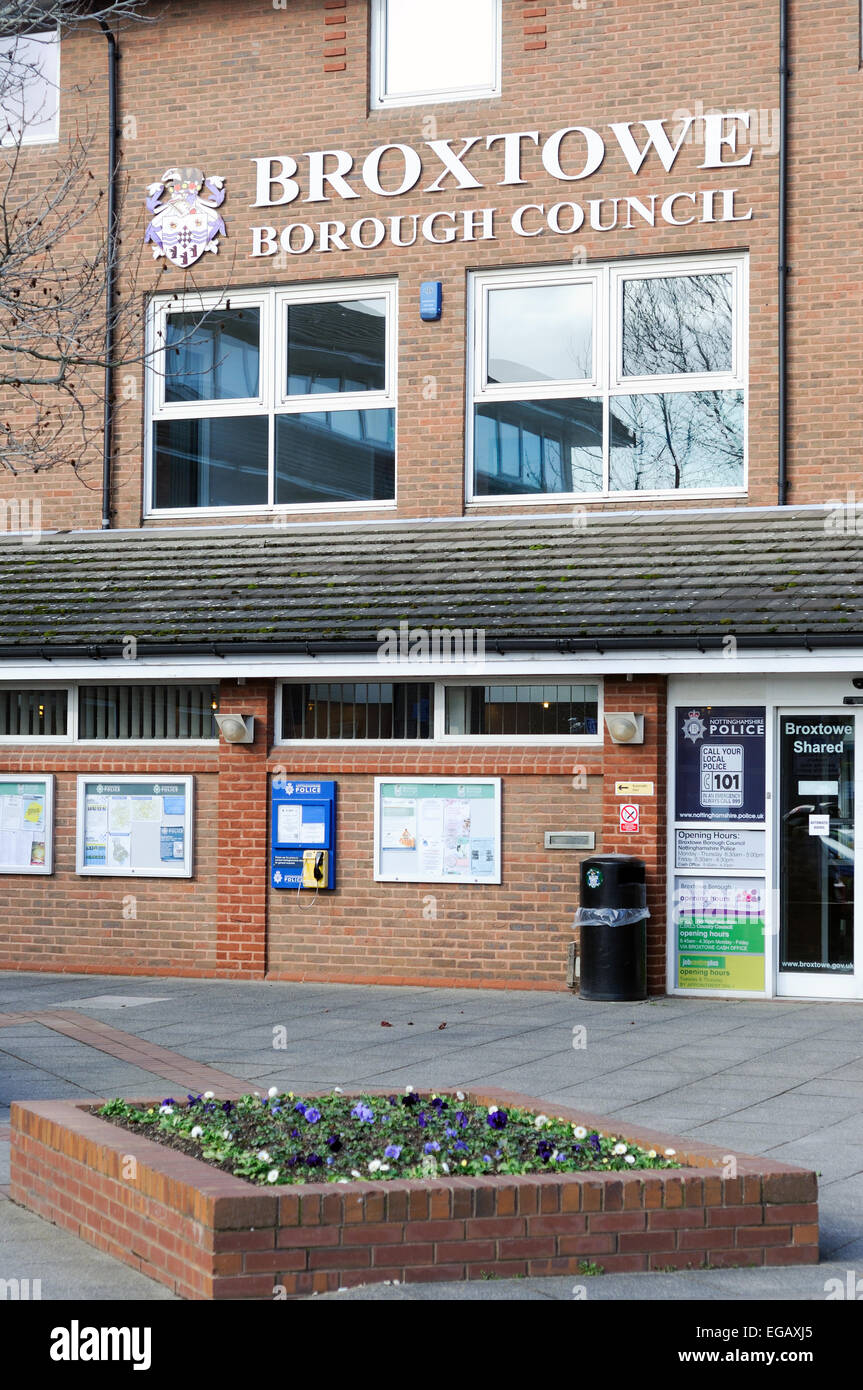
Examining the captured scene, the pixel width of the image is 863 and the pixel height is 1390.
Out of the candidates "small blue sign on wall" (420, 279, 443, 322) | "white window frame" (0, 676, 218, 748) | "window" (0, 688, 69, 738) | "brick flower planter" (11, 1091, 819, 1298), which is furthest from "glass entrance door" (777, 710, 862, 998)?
"brick flower planter" (11, 1091, 819, 1298)

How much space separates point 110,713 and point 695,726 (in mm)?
5205

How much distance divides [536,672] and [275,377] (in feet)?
14.5

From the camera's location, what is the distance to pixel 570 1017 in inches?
476

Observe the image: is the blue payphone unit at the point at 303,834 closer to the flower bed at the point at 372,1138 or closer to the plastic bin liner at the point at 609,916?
the plastic bin liner at the point at 609,916

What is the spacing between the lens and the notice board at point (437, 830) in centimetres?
1367

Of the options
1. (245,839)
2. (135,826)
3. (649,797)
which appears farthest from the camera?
(135,826)

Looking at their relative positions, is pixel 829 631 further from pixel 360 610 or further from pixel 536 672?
pixel 360 610

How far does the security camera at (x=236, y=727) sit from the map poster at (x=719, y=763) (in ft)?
11.8

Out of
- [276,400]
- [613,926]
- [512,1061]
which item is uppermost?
[276,400]

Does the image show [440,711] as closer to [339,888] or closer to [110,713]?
[339,888]

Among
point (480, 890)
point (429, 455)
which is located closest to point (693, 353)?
point (429, 455)

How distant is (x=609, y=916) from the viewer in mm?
12766

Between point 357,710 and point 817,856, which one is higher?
point 357,710

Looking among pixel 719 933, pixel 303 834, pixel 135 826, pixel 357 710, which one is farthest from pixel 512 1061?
pixel 135 826
